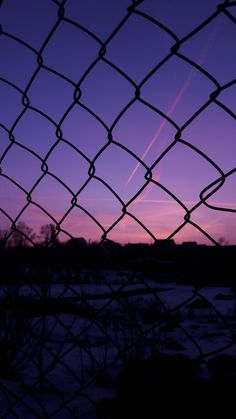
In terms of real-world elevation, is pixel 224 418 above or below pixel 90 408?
above

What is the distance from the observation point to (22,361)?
10.7 feet

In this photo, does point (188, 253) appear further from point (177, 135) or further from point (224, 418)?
point (177, 135)

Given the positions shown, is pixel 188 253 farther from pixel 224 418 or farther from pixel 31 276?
pixel 31 276

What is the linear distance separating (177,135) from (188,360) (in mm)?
1576

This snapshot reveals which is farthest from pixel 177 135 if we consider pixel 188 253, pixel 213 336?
pixel 213 336

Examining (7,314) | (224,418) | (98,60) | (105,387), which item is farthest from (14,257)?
(98,60)

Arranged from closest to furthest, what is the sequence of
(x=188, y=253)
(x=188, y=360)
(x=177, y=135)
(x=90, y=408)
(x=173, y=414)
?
(x=177, y=135) < (x=188, y=253) < (x=173, y=414) < (x=188, y=360) < (x=90, y=408)

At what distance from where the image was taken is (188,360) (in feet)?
7.23

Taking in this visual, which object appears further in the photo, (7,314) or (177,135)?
(7,314)

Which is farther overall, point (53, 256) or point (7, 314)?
point (7, 314)

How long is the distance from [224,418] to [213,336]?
3.22 metres

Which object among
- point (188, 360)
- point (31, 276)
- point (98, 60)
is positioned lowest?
point (188, 360)

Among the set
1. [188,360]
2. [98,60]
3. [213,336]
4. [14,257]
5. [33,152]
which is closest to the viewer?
[98,60]

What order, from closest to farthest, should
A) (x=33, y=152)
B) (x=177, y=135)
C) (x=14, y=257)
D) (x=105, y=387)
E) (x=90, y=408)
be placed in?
(x=177, y=135) < (x=33, y=152) < (x=90, y=408) < (x=105, y=387) < (x=14, y=257)
